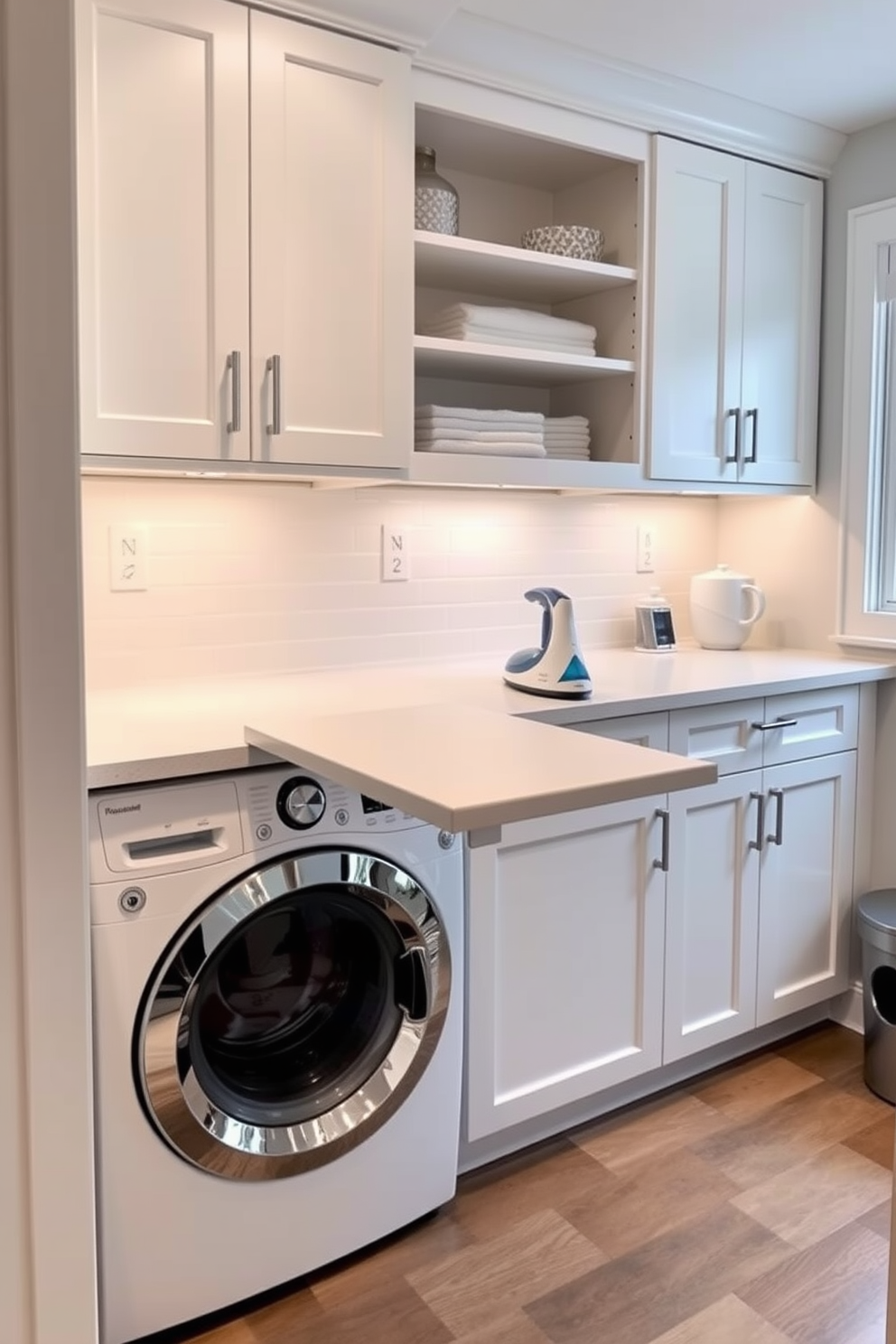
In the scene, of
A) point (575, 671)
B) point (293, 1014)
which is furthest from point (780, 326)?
point (293, 1014)

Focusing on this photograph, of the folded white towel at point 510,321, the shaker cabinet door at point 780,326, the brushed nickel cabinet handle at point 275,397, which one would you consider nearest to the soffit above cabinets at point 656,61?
the shaker cabinet door at point 780,326

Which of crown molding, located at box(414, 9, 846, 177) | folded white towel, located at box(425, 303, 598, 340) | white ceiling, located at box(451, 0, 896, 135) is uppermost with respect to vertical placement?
white ceiling, located at box(451, 0, 896, 135)

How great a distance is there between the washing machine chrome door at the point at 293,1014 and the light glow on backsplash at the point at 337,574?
681mm

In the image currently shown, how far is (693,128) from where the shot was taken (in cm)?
253

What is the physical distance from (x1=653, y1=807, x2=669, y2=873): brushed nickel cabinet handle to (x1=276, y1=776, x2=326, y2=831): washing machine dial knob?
834 mm

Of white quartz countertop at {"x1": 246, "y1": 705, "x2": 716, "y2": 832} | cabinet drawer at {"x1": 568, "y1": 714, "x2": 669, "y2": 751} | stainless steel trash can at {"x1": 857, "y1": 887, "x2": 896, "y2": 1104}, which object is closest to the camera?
white quartz countertop at {"x1": 246, "y1": 705, "x2": 716, "y2": 832}

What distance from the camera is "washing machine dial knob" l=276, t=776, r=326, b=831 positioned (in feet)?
5.58

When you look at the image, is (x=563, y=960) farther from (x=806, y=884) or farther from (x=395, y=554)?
(x=395, y=554)

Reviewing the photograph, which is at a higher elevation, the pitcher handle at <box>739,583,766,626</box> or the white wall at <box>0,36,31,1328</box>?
the pitcher handle at <box>739,583,766,626</box>

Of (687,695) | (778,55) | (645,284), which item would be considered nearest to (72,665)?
(687,695)

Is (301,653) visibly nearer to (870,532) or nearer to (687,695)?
(687,695)

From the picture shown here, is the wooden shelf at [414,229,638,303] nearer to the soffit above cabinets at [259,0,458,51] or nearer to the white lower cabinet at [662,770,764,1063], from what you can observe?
the soffit above cabinets at [259,0,458,51]

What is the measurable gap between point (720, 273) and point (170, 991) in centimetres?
212

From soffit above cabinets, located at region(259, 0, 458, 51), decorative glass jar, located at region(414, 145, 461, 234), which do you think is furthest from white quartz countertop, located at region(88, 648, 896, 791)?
soffit above cabinets, located at region(259, 0, 458, 51)
